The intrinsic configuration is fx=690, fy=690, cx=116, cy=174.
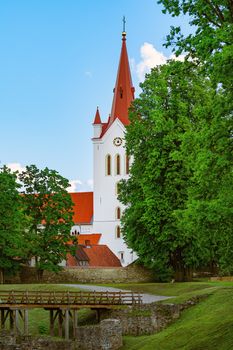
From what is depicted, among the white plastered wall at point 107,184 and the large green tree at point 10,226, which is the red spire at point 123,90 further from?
the large green tree at point 10,226

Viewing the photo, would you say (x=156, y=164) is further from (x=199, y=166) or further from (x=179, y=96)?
(x=199, y=166)

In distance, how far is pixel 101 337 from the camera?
27.8 meters

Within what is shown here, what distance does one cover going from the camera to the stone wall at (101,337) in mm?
27781

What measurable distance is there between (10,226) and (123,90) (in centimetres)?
3354

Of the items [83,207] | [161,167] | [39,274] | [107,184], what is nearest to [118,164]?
[107,184]

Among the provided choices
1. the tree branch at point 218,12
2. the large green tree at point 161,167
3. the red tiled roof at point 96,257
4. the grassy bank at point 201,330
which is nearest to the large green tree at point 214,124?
the tree branch at point 218,12

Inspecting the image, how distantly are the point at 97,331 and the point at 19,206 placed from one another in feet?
96.7

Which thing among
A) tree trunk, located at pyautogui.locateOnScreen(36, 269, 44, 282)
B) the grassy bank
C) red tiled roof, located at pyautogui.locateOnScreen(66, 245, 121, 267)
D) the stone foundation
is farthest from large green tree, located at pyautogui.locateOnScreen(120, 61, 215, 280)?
red tiled roof, located at pyautogui.locateOnScreen(66, 245, 121, 267)

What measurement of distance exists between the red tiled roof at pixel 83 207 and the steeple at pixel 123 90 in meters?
13.6

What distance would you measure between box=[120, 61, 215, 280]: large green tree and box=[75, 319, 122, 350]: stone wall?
43.1ft

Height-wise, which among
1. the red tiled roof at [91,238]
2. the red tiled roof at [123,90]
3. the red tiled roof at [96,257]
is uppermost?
the red tiled roof at [123,90]

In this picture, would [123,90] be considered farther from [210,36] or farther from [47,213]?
[210,36]

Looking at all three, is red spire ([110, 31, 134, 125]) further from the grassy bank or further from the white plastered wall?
the grassy bank

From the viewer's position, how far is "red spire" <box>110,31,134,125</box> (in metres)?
83.0
